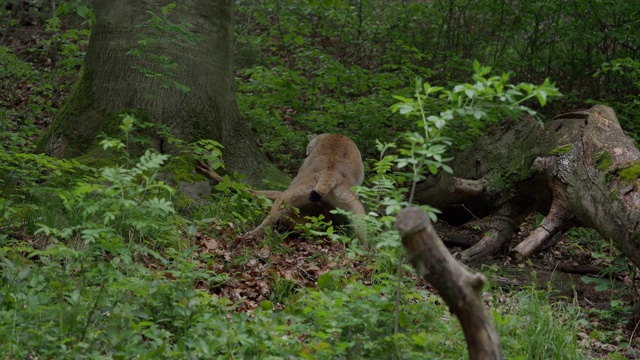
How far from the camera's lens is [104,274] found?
417 centimetres

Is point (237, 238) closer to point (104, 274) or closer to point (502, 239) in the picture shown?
point (104, 274)

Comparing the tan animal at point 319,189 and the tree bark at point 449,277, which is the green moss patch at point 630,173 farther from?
the tree bark at point 449,277

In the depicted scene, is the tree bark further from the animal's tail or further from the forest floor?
the animal's tail

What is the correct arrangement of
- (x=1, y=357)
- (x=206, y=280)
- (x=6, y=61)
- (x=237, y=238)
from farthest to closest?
(x=6, y=61), (x=237, y=238), (x=206, y=280), (x=1, y=357)

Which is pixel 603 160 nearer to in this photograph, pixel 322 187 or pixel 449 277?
pixel 322 187

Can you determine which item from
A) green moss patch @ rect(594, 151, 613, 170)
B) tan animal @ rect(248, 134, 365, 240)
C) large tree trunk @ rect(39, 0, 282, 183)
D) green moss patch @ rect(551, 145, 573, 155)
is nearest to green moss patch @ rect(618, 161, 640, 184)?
green moss patch @ rect(594, 151, 613, 170)

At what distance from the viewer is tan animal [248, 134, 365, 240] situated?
684 centimetres

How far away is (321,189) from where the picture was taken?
6781 millimetres

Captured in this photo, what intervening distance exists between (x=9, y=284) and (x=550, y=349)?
3508 mm

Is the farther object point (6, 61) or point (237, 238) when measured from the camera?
point (6, 61)

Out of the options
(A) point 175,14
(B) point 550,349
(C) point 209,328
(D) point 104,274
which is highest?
(A) point 175,14

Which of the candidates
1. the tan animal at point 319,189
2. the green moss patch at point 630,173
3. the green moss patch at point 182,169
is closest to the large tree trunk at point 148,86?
the green moss patch at point 182,169

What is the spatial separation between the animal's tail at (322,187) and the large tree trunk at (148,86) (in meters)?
1.29

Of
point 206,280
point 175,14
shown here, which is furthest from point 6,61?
point 206,280
